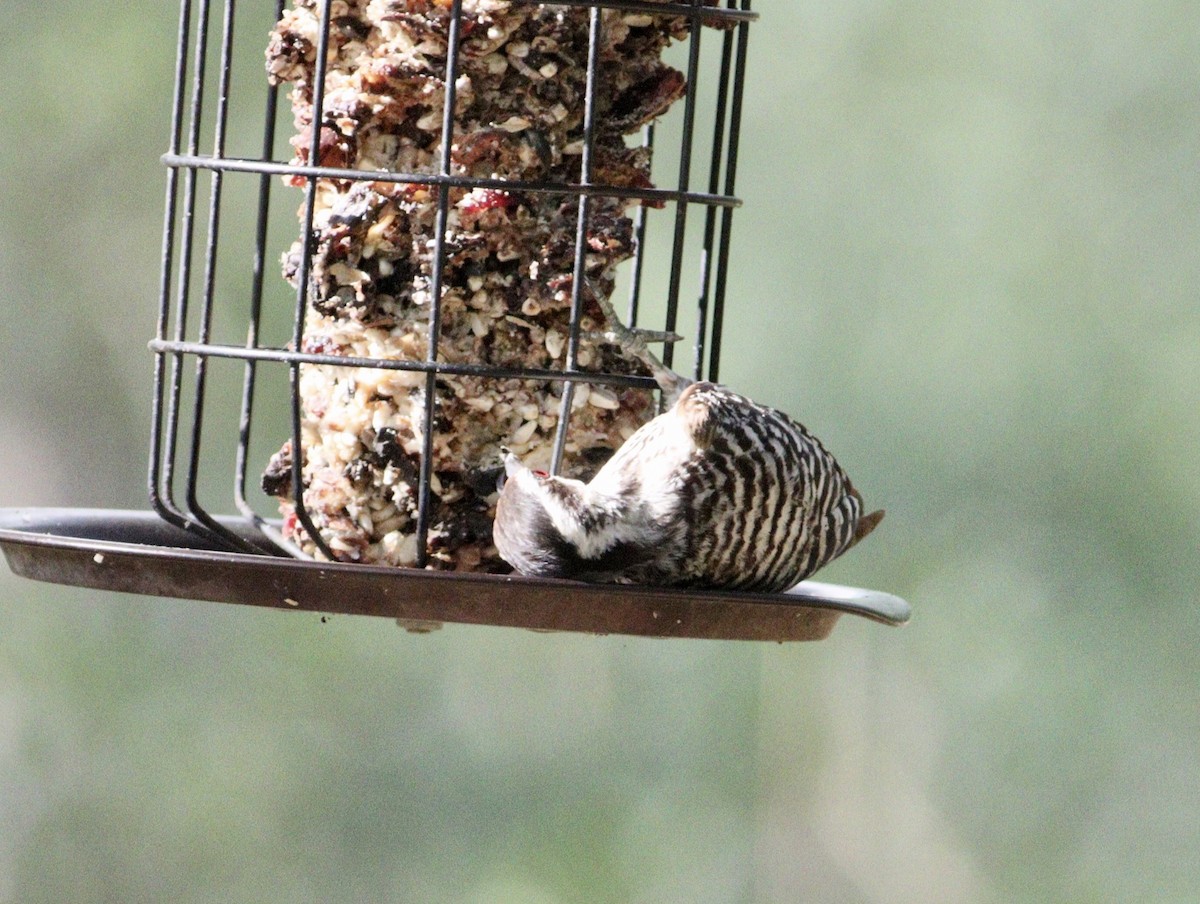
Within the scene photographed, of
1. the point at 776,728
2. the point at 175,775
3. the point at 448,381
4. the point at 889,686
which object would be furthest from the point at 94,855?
the point at 448,381

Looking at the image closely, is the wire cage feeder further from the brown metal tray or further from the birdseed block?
the brown metal tray

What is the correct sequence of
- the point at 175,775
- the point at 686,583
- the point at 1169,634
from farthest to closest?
the point at 175,775
the point at 1169,634
the point at 686,583

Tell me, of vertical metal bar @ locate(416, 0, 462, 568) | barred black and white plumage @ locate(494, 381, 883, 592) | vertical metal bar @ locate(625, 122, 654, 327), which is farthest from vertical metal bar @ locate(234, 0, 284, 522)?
vertical metal bar @ locate(625, 122, 654, 327)

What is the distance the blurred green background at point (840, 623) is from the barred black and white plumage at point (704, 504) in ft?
16.2

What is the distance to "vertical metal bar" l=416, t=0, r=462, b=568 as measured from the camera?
106 inches

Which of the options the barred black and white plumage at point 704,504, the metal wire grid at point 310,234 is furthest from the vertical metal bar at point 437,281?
the barred black and white plumage at point 704,504

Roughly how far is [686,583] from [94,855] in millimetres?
6442

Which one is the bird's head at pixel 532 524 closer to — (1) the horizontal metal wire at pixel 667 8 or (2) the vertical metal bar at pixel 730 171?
(2) the vertical metal bar at pixel 730 171

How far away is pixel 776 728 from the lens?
853cm

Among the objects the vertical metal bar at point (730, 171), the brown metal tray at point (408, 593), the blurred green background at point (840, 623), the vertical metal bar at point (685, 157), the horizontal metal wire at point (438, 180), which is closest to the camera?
the brown metal tray at point (408, 593)

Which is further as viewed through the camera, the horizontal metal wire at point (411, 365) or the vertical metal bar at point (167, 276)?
the vertical metal bar at point (167, 276)

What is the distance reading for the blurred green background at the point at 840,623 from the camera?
810 centimetres

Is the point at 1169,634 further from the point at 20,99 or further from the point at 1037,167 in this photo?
the point at 20,99

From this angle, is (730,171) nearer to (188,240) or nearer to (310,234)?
(310,234)
